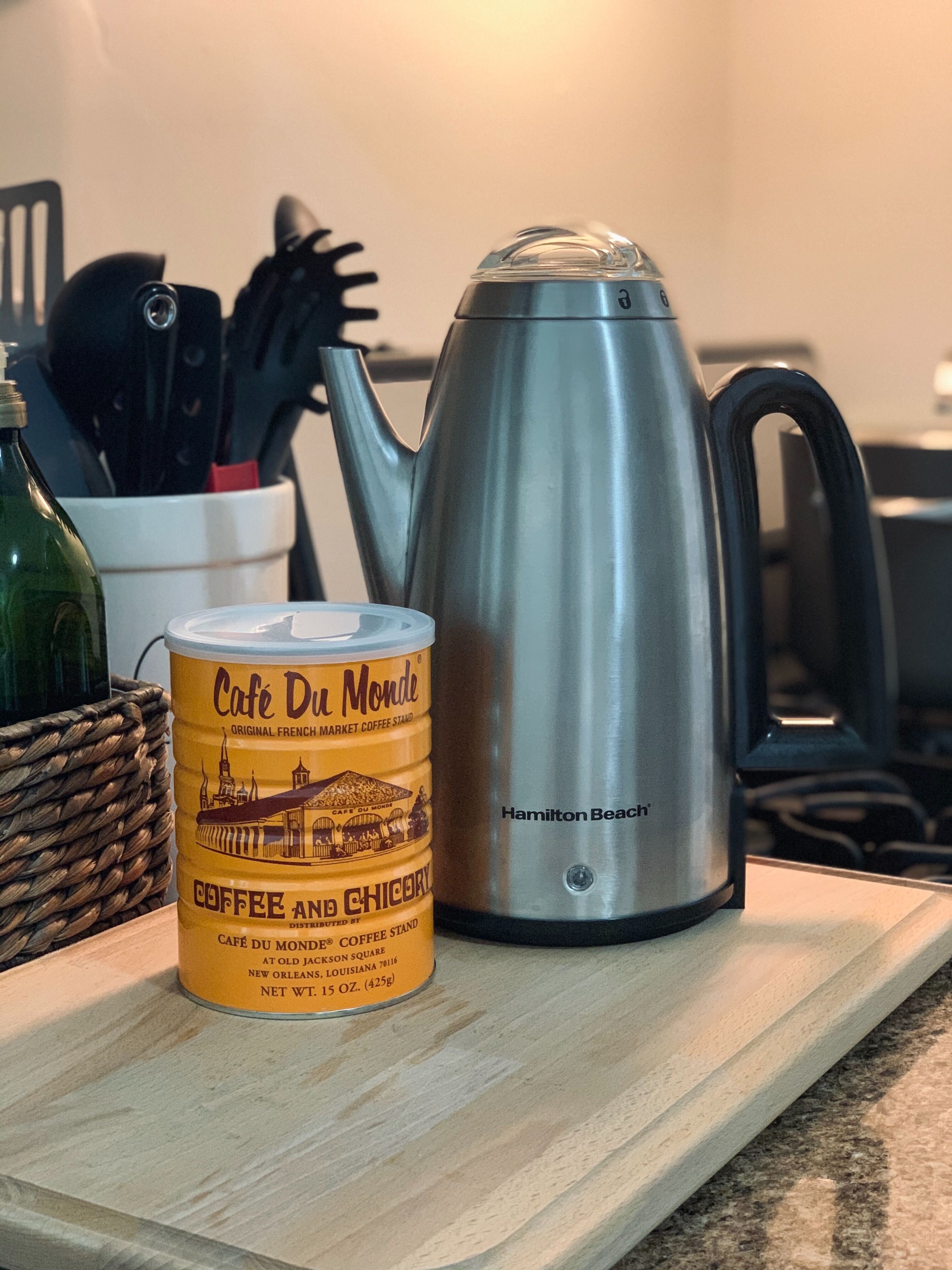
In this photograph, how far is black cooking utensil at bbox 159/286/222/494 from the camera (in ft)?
2.37

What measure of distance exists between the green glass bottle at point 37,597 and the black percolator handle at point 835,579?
0.94 ft

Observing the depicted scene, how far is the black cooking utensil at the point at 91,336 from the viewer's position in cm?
73

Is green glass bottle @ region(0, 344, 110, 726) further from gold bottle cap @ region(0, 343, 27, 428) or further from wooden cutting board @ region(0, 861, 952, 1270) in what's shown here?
wooden cutting board @ region(0, 861, 952, 1270)

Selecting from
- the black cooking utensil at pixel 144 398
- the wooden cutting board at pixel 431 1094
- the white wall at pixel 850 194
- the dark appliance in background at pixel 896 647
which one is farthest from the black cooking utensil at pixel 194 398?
the white wall at pixel 850 194

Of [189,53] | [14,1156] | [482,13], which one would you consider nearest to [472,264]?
[482,13]

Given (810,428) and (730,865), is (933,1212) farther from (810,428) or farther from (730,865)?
(810,428)

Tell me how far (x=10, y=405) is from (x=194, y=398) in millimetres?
184

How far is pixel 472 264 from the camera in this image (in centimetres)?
128

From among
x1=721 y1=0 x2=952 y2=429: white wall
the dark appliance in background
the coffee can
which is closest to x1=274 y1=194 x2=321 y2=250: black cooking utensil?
the coffee can

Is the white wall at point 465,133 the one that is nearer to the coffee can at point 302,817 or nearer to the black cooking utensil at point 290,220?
the black cooking utensil at point 290,220

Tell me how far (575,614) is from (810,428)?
13 centimetres

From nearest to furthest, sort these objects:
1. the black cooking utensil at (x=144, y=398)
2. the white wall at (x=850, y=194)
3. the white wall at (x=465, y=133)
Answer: the black cooking utensil at (x=144, y=398), the white wall at (x=465, y=133), the white wall at (x=850, y=194)

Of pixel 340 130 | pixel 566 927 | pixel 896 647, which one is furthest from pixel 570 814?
pixel 896 647

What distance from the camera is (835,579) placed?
593mm
